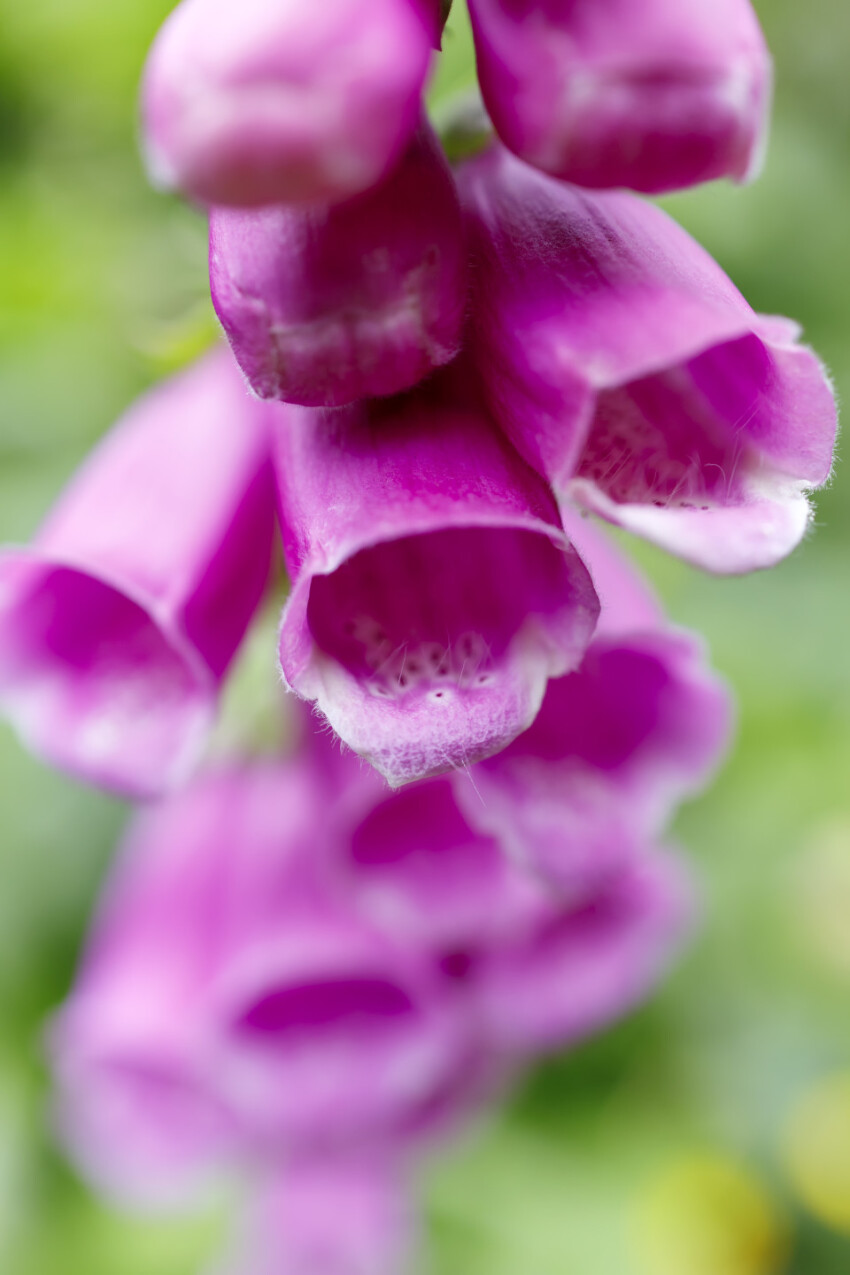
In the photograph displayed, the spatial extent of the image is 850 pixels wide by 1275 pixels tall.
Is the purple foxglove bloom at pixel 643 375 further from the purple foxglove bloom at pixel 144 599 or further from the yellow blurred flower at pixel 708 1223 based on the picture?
the yellow blurred flower at pixel 708 1223

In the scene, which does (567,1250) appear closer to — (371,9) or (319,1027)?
(319,1027)

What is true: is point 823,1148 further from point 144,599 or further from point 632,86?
point 632,86

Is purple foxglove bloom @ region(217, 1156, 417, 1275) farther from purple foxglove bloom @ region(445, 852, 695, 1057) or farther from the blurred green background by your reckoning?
purple foxglove bloom @ region(445, 852, 695, 1057)

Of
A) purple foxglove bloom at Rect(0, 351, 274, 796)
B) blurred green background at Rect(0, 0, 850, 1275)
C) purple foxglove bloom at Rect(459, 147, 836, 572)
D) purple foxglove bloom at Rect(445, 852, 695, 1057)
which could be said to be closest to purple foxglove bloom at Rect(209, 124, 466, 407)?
purple foxglove bloom at Rect(459, 147, 836, 572)

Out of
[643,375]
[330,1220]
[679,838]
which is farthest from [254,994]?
[643,375]

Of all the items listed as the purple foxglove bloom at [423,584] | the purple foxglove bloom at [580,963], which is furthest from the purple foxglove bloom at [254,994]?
the purple foxglove bloom at [423,584]

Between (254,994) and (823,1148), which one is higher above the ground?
(254,994)

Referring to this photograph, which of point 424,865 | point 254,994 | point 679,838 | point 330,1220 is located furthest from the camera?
point 679,838
